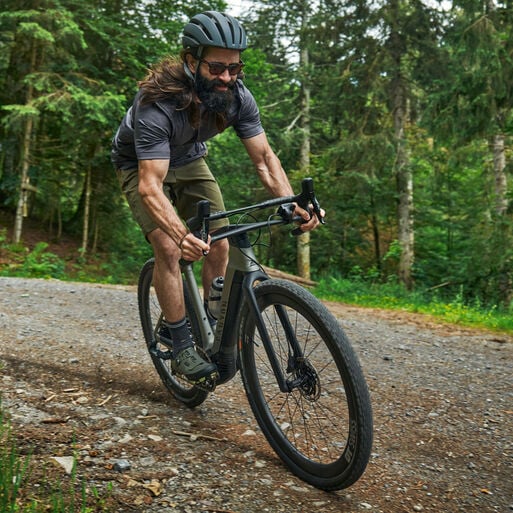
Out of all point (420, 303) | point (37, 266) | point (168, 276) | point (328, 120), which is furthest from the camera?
point (328, 120)

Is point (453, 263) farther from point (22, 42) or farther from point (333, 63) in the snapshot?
point (22, 42)

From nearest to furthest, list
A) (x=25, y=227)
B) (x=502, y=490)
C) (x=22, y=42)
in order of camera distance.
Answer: (x=502, y=490), (x=22, y=42), (x=25, y=227)

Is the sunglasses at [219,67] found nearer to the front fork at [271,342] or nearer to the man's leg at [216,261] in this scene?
the man's leg at [216,261]

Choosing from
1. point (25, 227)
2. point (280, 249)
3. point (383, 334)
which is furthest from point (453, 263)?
point (25, 227)

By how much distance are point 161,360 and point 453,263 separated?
16.5m

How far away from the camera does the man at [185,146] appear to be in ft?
10.2

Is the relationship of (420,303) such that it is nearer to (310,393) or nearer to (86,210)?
(310,393)

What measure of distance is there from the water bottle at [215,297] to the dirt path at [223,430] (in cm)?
72

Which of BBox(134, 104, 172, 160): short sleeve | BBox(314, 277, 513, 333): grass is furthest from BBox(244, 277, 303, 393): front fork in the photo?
BBox(314, 277, 513, 333): grass

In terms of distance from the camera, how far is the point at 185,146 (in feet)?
11.7

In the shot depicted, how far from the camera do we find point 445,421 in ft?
12.9

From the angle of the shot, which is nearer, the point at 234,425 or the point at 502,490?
the point at 502,490

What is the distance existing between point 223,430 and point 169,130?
1.84m

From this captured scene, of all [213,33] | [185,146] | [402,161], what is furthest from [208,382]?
[402,161]
